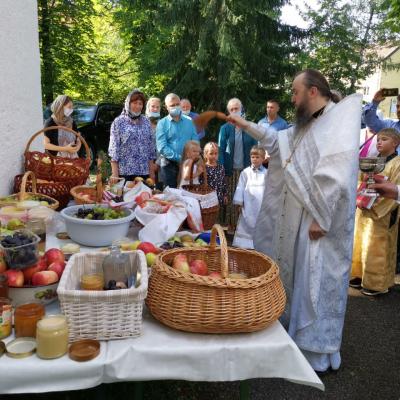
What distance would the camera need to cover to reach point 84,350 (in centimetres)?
146

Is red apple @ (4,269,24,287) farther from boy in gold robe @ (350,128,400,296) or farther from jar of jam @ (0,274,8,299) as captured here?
boy in gold robe @ (350,128,400,296)

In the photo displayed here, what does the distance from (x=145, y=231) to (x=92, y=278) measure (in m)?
0.91

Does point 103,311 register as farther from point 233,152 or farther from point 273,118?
point 273,118

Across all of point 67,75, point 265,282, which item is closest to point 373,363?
point 265,282

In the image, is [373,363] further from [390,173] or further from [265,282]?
[265,282]

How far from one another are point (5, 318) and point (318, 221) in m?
1.82

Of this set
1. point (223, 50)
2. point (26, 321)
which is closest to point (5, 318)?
point (26, 321)

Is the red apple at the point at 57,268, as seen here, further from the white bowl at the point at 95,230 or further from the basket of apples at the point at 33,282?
the white bowl at the point at 95,230

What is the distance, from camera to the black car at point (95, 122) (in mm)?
11289

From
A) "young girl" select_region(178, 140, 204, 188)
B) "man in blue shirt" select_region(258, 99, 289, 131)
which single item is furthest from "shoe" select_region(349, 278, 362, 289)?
"man in blue shirt" select_region(258, 99, 289, 131)

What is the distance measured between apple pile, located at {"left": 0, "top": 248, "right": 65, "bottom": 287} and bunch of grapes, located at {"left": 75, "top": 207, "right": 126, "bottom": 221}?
573mm

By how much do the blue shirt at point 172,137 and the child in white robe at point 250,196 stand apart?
96 centimetres

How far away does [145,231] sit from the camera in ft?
8.38

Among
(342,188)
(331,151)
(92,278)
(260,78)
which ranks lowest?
(92,278)
